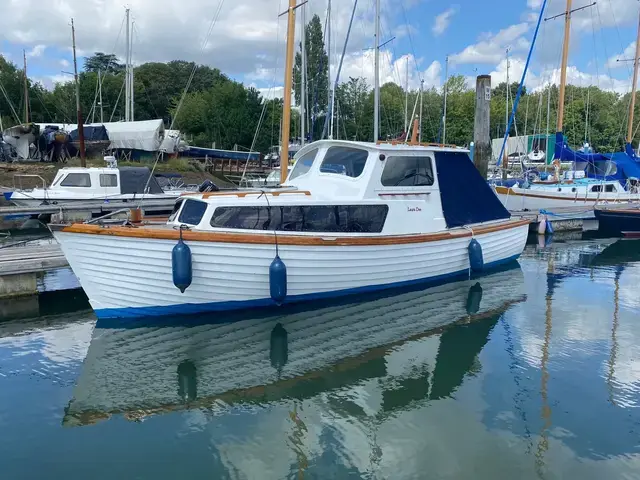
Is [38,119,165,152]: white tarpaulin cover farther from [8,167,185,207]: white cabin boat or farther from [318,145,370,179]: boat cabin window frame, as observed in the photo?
[318,145,370,179]: boat cabin window frame

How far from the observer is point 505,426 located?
5.77m

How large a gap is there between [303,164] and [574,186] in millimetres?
14755

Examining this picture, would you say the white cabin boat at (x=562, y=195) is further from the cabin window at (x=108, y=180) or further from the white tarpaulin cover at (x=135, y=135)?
the white tarpaulin cover at (x=135, y=135)

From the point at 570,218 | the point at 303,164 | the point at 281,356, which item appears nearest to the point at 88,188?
the point at 303,164

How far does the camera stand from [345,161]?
10516 millimetres

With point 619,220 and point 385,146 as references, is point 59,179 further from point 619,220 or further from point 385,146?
point 619,220

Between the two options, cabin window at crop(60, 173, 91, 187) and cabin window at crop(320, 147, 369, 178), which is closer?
cabin window at crop(320, 147, 369, 178)

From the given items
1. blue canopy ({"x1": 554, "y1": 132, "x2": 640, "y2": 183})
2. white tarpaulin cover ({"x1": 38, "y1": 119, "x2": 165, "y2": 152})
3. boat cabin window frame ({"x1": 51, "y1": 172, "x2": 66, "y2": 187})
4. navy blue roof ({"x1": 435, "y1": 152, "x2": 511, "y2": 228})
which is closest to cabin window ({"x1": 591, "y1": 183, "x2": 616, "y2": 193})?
blue canopy ({"x1": 554, "y1": 132, "x2": 640, "y2": 183})

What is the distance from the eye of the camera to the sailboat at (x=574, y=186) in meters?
21.7

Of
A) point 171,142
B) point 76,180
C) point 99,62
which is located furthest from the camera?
point 99,62

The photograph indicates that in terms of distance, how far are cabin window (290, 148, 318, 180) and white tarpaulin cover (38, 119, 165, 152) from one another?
20627 mm

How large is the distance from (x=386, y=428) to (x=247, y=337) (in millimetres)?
3219

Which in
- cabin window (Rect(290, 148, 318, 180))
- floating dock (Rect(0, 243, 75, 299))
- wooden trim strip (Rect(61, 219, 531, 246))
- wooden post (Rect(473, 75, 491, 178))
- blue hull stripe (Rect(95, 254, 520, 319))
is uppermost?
wooden post (Rect(473, 75, 491, 178))

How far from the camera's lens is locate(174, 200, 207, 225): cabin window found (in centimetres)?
875
